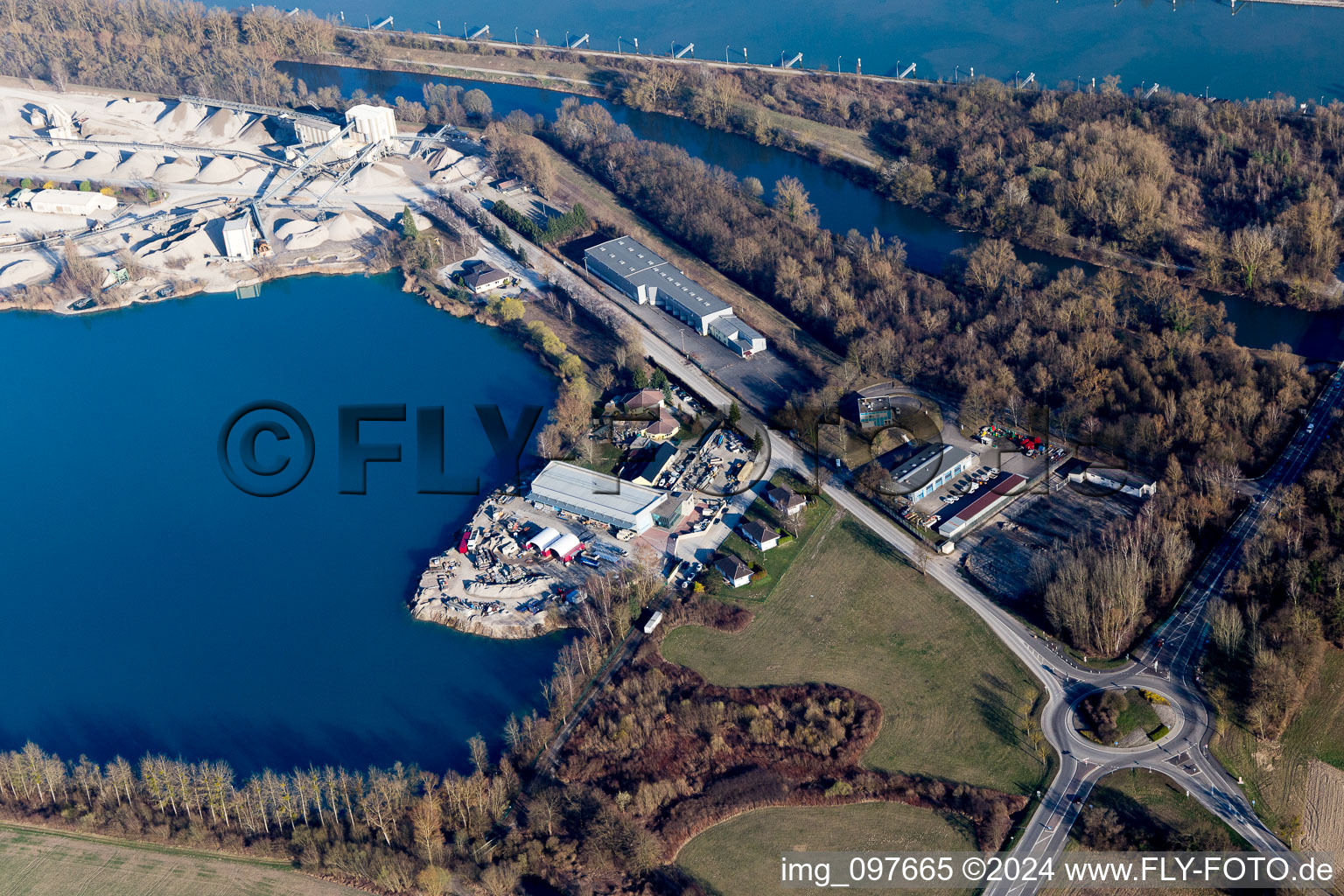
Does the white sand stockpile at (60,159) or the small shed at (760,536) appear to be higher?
the white sand stockpile at (60,159)

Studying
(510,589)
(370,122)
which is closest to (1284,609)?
(510,589)

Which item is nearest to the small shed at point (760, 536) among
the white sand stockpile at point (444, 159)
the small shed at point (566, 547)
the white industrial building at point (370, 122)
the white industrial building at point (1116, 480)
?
the small shed at point (566, 547)

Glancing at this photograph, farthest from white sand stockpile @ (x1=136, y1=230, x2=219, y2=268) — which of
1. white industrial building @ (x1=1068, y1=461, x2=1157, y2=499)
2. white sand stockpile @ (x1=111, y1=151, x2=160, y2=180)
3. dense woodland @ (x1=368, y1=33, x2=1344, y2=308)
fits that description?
white industrial building @ (x1=1068, y1=461, x2=1157, y2=499)

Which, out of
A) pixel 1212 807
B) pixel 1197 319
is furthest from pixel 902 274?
pixel 1212 807

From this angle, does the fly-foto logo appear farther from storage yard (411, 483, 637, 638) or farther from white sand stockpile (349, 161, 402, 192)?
white sand stockpile (349, 161, 402, 192)

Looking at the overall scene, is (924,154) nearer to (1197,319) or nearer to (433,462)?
(1197,319)

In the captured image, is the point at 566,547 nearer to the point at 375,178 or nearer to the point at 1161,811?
the point at 1161,811

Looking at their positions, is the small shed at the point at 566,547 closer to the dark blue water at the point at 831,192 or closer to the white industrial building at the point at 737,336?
the white industrial building at the point at 737,336
